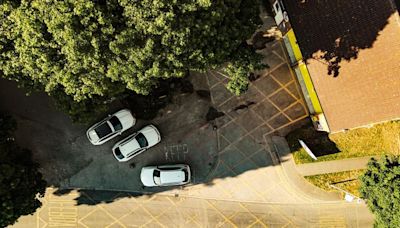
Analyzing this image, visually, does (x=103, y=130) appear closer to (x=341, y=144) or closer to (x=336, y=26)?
(x=336, y=26)

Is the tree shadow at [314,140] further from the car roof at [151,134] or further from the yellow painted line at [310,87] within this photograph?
the car roof at [151,134]

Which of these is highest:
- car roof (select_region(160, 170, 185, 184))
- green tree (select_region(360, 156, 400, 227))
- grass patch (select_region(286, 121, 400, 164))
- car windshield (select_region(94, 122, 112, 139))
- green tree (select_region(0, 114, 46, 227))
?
car windshield (select_region(94, 122, 112, 139))

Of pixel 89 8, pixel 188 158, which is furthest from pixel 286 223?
pixel 89 8

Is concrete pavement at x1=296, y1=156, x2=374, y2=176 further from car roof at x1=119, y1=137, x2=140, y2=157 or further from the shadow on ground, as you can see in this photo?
car roof at x1=119, y1=137, x2=140, y2=157

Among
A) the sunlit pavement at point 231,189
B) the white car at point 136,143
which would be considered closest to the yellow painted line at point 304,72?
the sunlit pavement at point 231,189

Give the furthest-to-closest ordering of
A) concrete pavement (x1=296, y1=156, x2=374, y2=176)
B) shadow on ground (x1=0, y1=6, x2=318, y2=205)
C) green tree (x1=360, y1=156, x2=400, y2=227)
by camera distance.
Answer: concrete pavement (x1=296, y1=156, x2=374, y2=176) < shadow on ground (x1=0, y1=6, x2=318, y2=205) < green tree (x1=360, y1=156, x2=400, y2=227)

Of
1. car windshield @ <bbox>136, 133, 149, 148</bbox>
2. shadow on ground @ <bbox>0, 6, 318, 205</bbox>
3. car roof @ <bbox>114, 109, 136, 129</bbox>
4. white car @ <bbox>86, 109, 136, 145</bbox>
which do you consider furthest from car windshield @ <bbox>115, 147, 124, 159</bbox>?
car roof @ <bbox>114, 109, 136, 129</bbox>

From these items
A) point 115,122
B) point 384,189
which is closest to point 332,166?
point 384,189
